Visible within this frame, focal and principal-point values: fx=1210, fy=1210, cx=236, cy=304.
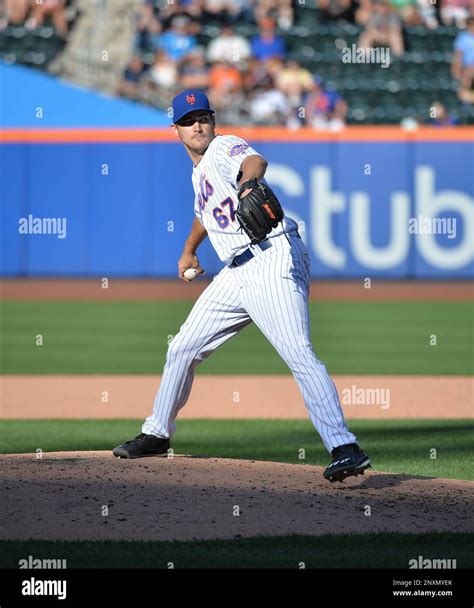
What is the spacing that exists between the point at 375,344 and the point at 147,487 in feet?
27.0

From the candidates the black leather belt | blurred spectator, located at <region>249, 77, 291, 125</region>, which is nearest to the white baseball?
the black leather belt

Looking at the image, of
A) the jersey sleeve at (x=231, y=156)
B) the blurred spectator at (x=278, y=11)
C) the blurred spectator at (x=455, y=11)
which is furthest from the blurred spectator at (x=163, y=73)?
the jersey sleeve at (x=231, y=156)

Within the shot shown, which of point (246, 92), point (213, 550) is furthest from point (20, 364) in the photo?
point (246, 92)

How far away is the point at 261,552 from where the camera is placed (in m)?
4.82

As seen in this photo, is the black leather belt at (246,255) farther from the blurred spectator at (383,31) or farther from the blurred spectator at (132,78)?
the blurred spectator at (383,31)

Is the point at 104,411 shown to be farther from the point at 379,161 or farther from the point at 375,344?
the point at 379,161

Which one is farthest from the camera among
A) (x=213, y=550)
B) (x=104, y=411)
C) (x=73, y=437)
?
(x=104, y=411)

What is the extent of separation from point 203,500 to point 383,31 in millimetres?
16734

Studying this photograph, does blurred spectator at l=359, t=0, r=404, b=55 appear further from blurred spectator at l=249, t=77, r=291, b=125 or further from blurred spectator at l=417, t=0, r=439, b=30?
blurred spectator at l=249, t=77, r=291, b=125

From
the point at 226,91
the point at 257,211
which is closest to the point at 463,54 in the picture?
the point at 226,91

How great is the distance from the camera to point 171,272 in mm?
19375

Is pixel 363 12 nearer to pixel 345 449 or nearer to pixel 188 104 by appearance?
pixel 188 104

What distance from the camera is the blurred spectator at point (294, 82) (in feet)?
67.1

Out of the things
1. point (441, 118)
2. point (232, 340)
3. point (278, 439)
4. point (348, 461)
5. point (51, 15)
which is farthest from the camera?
point (51, 15)
